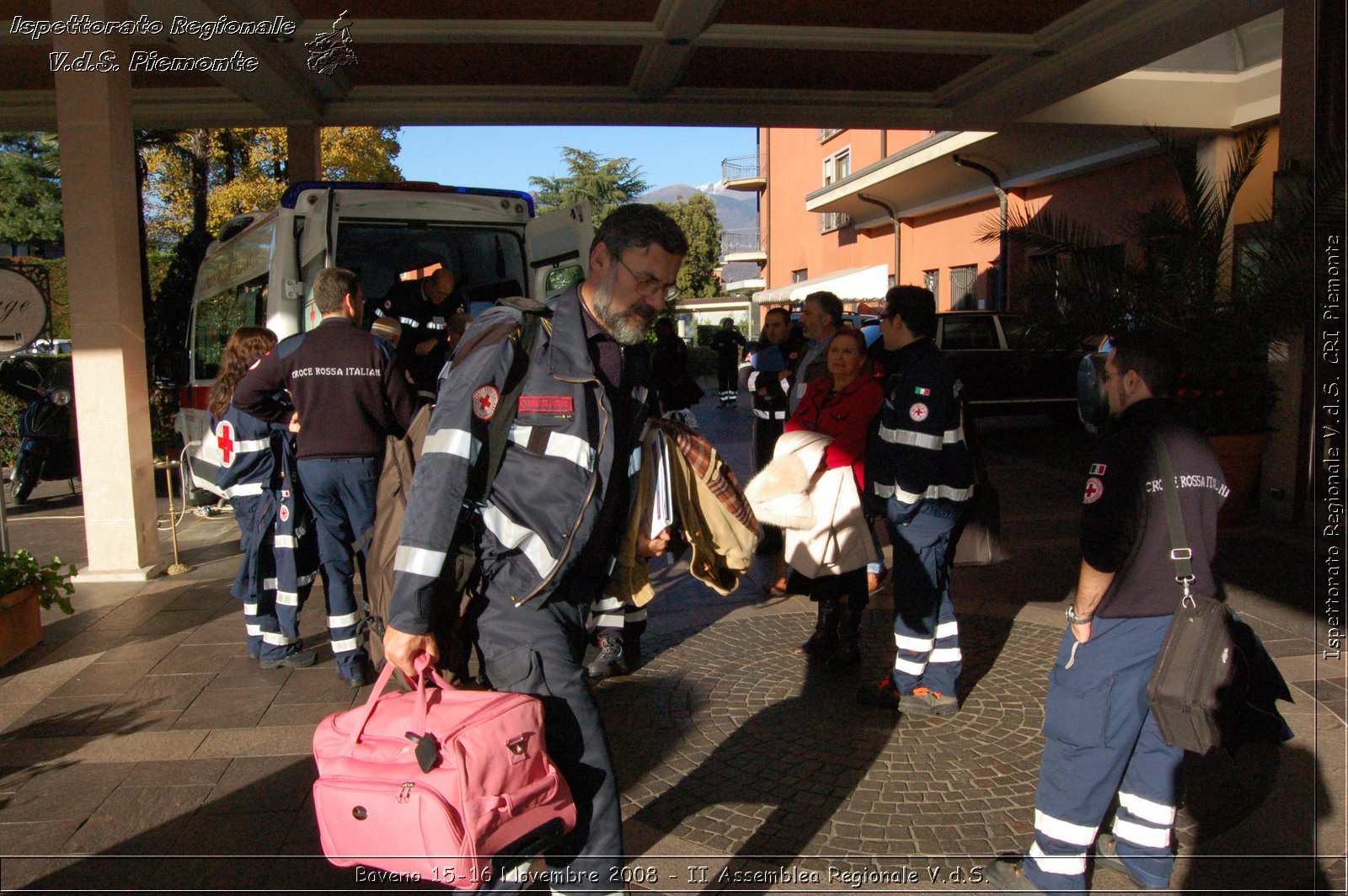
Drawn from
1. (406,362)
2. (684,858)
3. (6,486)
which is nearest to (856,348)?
(684,858)

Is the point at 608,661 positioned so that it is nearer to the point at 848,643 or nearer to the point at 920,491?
the point at 848,643

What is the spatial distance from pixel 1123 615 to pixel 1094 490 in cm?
38

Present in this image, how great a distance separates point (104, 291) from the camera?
6.84 metres

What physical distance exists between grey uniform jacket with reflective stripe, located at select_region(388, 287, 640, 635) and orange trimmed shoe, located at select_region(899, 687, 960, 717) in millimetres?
2605

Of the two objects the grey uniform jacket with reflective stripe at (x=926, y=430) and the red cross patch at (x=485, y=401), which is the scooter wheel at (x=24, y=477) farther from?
the red cross patch at (x=485, y=401)

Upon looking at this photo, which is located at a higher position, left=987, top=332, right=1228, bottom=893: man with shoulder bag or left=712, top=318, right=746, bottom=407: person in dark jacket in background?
left=712, top=318, right=746, bottom=407: person in dark jacket in background

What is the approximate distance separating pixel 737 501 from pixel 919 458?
156 cm

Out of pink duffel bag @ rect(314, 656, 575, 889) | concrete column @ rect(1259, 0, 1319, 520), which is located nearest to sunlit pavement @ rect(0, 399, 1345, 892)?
pink duffel bag @ rect(314, 656, 575, 889)

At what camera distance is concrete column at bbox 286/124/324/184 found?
11.2 metres

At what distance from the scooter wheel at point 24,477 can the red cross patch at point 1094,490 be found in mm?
11645

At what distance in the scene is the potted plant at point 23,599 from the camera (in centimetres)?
536

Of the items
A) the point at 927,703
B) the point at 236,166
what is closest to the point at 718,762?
the point at 927,703

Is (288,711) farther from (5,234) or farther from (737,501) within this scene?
(5,234)

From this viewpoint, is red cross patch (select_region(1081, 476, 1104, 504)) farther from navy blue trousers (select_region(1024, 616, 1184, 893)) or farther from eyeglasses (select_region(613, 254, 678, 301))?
eyeglasses (select_region(613, 254, 678, 301))
